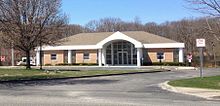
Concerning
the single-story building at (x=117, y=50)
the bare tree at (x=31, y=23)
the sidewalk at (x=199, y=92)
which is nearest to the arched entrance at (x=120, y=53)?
the single-story building at (x=117, y=50)

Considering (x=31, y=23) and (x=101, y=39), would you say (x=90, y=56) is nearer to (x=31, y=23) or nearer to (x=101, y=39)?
(x=101, y=39)

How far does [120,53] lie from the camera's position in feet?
225

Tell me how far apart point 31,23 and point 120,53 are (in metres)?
27.2

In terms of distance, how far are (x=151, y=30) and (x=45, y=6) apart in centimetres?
7770

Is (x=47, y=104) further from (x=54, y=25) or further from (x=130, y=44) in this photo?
(x=130, y=44)

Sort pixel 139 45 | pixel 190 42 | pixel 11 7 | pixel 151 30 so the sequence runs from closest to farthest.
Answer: pixel 11 7 < pixel 139 45 < pixel 190 42 < pixel 151 30

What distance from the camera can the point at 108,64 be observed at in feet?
224

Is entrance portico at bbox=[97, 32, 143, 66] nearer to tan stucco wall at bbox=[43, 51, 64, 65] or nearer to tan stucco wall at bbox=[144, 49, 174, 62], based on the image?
tan stucco wall at bbox=[144, 49, 174, 62]

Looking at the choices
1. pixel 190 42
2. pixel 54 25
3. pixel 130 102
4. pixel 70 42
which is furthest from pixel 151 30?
pixel 130 102

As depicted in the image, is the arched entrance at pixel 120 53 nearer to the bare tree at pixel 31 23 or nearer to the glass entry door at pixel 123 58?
the glass entry door at pixel 123 58

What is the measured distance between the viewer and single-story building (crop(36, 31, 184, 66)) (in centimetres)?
6525

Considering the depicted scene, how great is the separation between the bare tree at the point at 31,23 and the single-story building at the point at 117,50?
1939cm

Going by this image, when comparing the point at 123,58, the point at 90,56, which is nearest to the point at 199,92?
the point at 123,58

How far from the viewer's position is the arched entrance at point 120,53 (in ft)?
224
